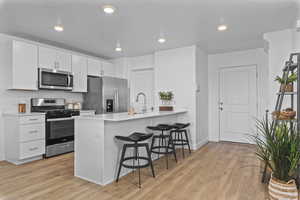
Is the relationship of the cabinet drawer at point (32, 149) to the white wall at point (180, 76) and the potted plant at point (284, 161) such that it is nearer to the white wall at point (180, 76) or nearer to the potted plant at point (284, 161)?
the white wall at point (180, 76)

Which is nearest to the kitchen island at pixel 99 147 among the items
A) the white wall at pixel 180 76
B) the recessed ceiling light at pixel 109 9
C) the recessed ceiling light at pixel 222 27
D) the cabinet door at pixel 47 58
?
the recessed ceiling light at pixel 109 9

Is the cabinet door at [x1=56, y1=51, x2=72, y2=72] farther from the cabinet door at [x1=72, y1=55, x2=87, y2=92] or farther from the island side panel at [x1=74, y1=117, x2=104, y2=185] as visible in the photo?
the island side panel at [x1=74, y1=117, x2=104, y2=185]

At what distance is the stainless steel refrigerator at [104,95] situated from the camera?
15.4 feet

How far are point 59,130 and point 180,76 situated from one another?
3.01 meters

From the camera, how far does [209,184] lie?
2.48m

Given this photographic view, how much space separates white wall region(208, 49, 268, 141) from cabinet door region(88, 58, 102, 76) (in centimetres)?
316

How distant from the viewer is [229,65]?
4945 mm

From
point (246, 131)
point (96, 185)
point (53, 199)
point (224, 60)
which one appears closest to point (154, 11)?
point (96, 185)

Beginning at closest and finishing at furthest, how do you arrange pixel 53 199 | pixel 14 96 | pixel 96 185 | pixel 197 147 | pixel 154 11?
pixel 53 199
pixel 96 185
pixel 154 11
pixel 14 96
pixel 197 147

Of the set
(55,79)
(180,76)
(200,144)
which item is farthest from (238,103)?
(55,79)

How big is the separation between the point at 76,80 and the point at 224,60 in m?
3.97

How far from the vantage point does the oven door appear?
Result: 143 inches

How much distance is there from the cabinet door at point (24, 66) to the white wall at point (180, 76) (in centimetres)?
279

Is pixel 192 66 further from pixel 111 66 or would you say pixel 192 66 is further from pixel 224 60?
pixel 111 66
